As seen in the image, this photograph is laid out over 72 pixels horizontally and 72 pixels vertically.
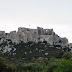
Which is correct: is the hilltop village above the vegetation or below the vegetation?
above

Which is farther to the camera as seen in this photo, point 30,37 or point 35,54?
point 30,37

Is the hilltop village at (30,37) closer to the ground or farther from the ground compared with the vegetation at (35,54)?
farther from the ground

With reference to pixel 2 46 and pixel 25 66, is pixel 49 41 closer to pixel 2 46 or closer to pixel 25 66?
pixel 2 46

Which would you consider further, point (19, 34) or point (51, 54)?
point (19, 34)

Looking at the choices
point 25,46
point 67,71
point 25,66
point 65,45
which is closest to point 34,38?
point 25,46

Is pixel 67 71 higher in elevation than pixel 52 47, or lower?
lower

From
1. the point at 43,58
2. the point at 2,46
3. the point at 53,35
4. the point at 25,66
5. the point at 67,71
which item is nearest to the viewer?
the point at 67,71

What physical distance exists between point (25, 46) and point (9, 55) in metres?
5.97

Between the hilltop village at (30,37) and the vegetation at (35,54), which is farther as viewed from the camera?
the hilltop village at (30,37)

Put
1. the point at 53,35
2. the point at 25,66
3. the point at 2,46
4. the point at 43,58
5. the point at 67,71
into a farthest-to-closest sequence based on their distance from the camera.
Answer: the point at 53,35 → the point at 2,46 → the point at 43,58 → the point at 25,66 → the point at 67,71

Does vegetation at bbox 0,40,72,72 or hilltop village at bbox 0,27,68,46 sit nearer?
vegetation at bbox 0,40,72,72

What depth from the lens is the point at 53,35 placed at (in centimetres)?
8094

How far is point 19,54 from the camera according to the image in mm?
→ 73375

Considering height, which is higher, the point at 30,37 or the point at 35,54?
the point at 30,37
